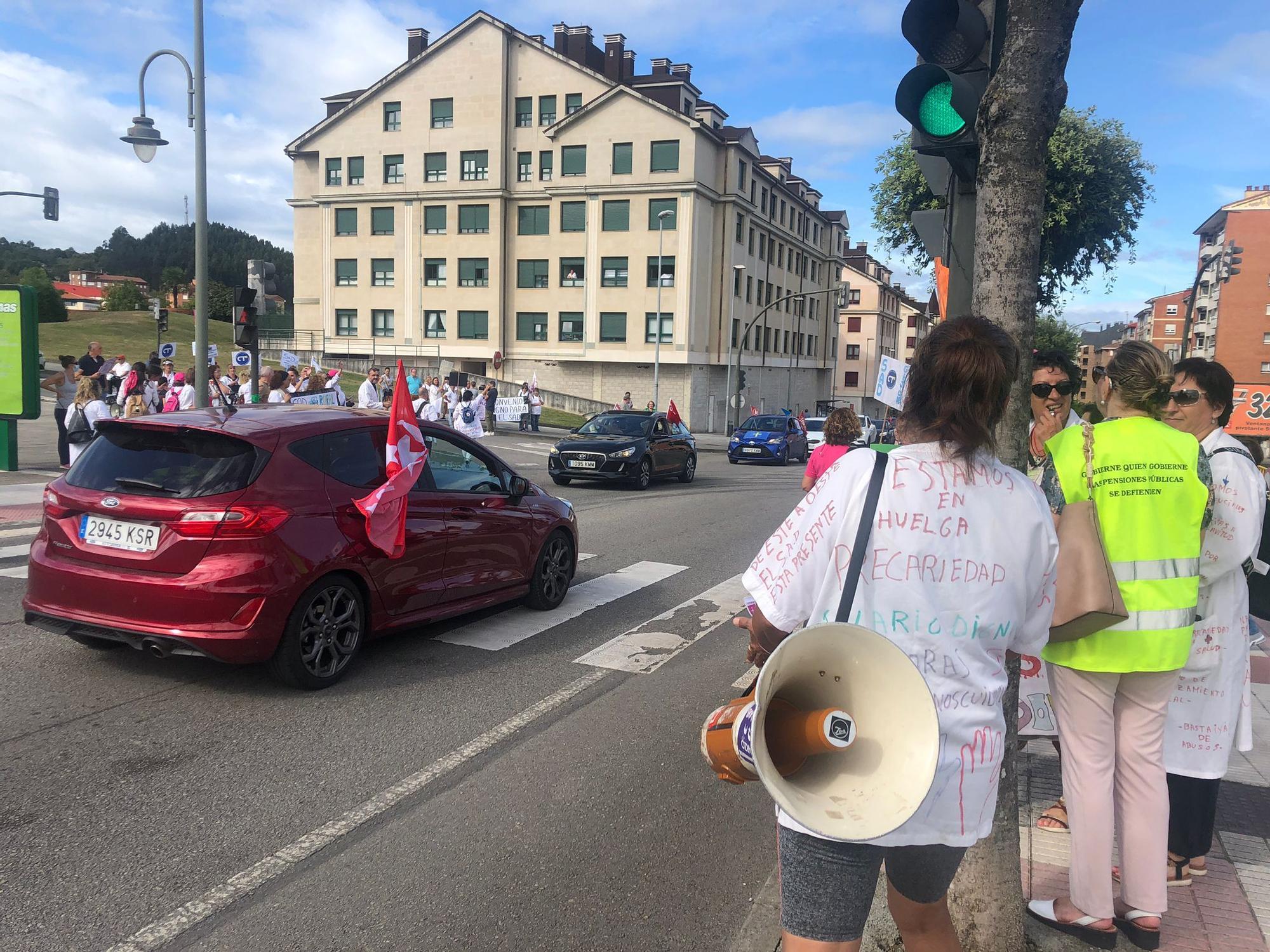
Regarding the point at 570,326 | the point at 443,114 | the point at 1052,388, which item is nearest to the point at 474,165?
the point at 443,114

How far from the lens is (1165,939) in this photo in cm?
313

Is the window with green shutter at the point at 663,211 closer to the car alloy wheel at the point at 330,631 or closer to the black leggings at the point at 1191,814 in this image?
the car alloy wheel at the point at 330,631

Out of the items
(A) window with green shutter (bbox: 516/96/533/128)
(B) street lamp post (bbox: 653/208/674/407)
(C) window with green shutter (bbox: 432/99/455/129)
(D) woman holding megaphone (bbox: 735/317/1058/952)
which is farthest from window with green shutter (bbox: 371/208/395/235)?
(D) woman holding megaphone (bbox: 735/317/1058/952)

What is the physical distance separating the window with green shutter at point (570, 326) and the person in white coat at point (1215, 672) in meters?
48.9

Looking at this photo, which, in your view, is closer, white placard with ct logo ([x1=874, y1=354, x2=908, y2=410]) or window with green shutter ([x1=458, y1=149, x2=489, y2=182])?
white placard with ct logo ([x1=874, y1=354, x2=908, y2=410])

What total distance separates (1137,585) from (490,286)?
51.2m

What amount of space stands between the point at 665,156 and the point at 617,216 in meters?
3.89

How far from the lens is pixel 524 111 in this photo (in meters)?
51.6

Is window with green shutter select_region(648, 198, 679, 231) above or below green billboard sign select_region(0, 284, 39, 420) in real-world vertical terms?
above

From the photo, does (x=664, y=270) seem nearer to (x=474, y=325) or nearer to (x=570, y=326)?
(x=570, y=326)

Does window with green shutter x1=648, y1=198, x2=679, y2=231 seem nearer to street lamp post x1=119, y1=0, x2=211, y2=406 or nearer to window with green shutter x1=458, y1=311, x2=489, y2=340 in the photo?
window with green shutter x1=458, y1=311, x2=489, y2=340

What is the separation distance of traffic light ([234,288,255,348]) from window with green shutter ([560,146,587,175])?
122 feet

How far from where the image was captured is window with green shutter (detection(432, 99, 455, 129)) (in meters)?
51.9

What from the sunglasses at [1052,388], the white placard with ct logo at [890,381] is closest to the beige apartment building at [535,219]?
the white placard with ct logo at [890,381]
